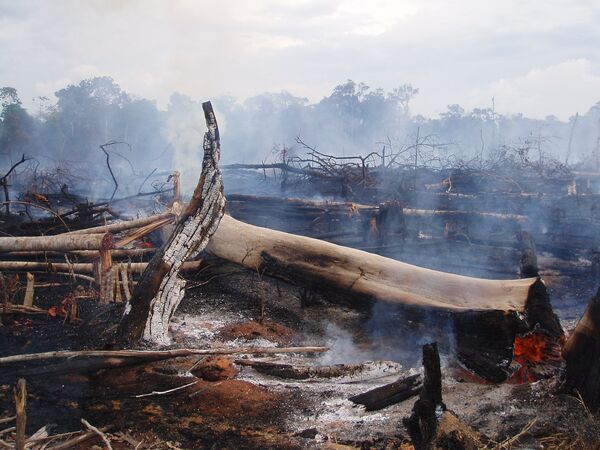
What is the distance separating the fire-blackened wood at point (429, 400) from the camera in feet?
7.07

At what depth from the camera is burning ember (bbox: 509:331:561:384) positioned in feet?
12.7

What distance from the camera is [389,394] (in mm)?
3498

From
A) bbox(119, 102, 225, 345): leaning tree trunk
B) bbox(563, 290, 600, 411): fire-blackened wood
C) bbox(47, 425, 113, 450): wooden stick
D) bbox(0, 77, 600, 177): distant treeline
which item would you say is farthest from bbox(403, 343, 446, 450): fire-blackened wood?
bbox(0, 77, 600, 177): distant treeline

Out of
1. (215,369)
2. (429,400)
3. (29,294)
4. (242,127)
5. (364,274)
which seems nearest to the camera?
(429,400)

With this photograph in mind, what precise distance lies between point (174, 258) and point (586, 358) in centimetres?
351

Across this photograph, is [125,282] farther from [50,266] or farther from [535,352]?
[535,352]

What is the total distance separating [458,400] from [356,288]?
165 centimetres

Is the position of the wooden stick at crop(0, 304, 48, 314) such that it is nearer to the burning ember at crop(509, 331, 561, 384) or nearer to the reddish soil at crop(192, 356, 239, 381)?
the reddish soil at crop(192, 356, 239, 381)

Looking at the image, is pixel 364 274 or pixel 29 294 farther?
pixel 29 294

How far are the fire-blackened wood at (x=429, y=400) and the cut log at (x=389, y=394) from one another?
124 centimetres

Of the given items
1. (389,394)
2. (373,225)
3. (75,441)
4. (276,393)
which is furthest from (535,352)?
(373,225)

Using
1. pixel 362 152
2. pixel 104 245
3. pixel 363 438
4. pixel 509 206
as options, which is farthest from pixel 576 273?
pixel 362 152

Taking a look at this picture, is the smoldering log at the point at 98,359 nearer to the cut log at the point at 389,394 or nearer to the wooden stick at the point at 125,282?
the cut log at the point at 389,394

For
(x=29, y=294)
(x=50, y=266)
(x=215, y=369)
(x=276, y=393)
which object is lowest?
(x=276, y=393)
